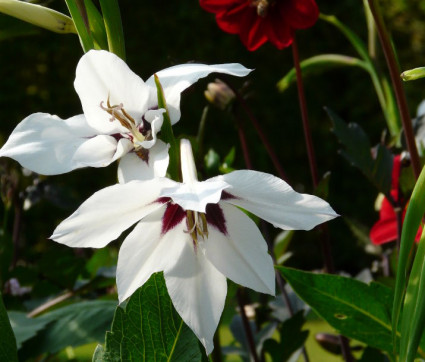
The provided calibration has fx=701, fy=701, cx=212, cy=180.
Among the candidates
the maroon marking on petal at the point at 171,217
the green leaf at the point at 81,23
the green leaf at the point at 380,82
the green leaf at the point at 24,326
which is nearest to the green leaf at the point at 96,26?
the green leaf at the point at 81,23

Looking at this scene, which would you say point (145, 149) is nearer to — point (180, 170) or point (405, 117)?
point (180, 170)

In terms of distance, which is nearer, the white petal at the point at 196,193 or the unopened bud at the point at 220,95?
the white petal at the point at 196,193

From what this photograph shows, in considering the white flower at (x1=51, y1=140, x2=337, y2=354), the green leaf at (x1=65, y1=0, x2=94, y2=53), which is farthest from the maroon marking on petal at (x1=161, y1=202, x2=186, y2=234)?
the green leaf at (x1=65, y1=0, x2=94, y2=53)

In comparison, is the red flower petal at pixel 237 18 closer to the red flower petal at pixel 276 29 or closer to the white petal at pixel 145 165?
the red flower petal at pixel 276 29

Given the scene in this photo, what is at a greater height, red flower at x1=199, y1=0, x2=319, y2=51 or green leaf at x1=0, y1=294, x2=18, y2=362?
red flower at x1=199, y1=0, x2=319, y2=51

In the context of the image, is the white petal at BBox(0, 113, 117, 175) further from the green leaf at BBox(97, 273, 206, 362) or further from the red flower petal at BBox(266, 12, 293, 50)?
the red flower petal at BBox(266, 12, 293, 50)

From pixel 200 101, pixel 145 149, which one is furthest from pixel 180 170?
pixel 200 101

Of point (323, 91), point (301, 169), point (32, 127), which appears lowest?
point (301, 169)
